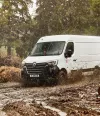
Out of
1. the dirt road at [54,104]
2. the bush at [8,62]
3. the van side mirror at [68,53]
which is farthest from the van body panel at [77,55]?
the bush at [8,62]

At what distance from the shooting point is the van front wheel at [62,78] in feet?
55.3

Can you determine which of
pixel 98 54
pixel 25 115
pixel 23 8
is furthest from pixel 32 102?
pixel 23 8

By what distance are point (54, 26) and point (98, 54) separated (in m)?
17.5

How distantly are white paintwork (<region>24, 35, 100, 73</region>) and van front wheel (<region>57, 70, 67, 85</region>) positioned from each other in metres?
0.28

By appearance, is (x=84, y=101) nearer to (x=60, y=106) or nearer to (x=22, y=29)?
(x=60, y=106)

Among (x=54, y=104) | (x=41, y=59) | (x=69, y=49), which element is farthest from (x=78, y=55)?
(x=54, y=104)

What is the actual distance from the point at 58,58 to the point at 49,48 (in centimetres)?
114

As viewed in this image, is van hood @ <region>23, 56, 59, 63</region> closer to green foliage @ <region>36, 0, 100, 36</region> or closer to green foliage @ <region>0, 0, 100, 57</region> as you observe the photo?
green foliage @ <region>0, 0, 100, 57</region>

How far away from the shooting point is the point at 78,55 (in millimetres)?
18406

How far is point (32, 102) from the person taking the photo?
11430 millimetres

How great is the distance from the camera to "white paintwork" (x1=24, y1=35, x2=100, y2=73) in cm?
1703

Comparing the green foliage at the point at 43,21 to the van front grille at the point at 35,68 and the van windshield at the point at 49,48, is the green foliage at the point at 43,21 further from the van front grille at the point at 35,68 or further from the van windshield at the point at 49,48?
the van front grille at the point at 35,68

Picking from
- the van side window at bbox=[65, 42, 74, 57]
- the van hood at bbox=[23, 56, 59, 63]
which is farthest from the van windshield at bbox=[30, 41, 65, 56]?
the van hood at bbox=[23, 56, 59, 63]

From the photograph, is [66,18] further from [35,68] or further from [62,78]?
[35,68]
